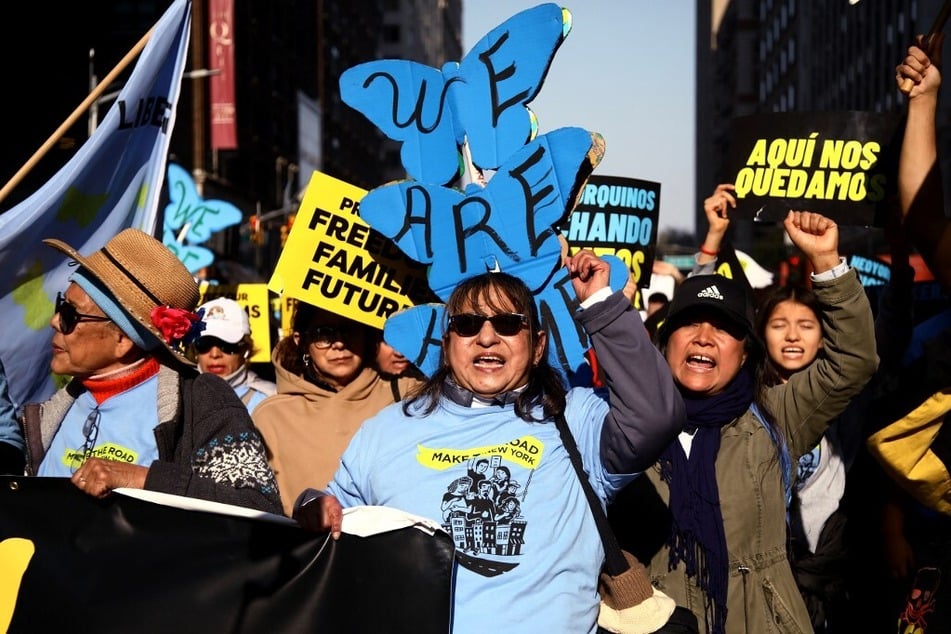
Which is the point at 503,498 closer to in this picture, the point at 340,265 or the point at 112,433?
the point at 112,433

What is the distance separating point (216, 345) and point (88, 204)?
2124mm

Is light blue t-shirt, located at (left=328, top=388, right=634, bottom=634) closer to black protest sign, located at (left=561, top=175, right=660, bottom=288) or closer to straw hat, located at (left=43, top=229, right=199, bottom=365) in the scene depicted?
straw hat, located at (left=43, top=229, right=199, bottom=365)

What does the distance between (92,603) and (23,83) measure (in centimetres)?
2625

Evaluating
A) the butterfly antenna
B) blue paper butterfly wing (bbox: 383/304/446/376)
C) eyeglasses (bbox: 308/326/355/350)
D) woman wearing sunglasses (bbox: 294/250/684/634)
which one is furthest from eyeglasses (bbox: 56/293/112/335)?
eyeglasses (bbox: 308/326/355/350)

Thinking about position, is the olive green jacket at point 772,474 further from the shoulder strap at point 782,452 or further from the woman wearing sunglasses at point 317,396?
the woman wearing sunglasses at point 317,396

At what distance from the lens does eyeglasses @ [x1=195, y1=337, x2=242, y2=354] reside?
6.59 m

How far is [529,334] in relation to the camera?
3.54m

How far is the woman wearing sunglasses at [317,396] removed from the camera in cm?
495

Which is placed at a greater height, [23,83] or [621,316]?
Result: [23,83]

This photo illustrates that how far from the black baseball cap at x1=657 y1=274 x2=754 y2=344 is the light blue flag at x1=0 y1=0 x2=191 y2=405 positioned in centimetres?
207

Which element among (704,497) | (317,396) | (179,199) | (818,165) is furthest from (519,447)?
(179,199)

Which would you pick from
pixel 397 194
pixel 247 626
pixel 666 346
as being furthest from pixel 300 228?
pixel 247 626

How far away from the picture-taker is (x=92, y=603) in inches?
129

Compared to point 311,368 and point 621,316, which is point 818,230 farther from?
point 311,368
